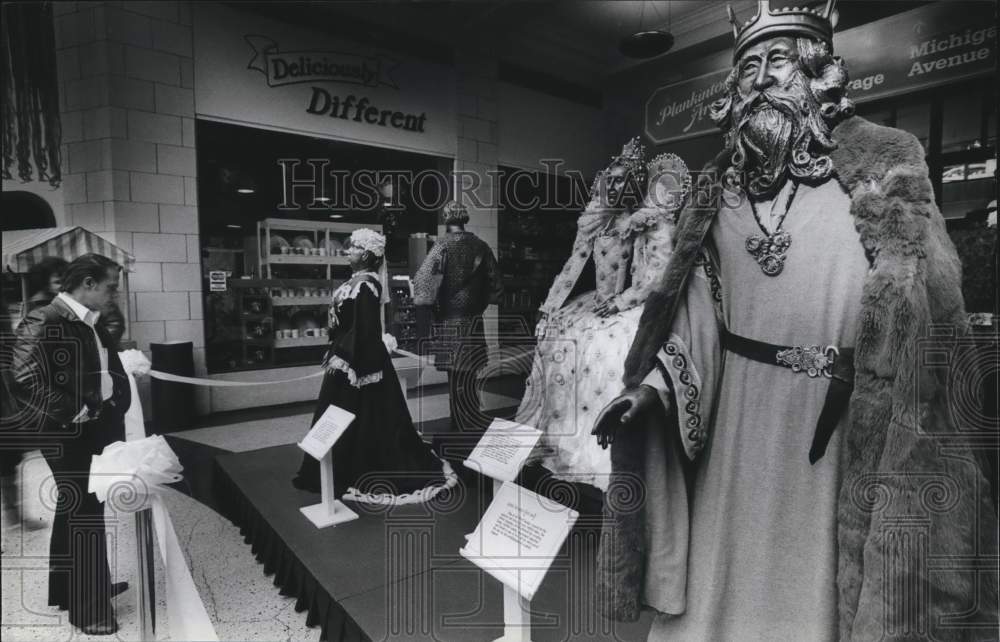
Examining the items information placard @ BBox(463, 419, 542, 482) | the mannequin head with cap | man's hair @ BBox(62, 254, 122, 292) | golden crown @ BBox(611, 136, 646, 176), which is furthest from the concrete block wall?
information placard @ BBox(463, 419, 542, 482)

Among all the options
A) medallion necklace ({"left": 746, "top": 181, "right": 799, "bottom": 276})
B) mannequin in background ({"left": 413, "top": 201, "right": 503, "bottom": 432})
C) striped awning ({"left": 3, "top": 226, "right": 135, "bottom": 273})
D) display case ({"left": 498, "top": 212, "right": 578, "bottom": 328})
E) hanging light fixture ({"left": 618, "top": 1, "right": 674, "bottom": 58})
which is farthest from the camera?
display case ({"left": 498, "top": 212, "right": 578, "bottom": 328})

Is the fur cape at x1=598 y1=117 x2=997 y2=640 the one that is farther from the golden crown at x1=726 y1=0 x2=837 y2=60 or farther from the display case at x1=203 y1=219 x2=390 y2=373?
the display case at x1=203 y1=219 x2=390 y2=373

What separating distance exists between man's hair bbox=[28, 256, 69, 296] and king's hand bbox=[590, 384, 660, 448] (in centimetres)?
207

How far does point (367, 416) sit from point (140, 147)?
12.3ft

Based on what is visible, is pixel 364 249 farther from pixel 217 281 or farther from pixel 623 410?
pixel 217 281

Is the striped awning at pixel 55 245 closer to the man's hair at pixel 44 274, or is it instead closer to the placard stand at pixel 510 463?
the man's hair at pixel 44 274

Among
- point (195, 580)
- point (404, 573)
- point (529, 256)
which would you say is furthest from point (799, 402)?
point (529, 256)

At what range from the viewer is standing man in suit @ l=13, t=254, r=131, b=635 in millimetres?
1812

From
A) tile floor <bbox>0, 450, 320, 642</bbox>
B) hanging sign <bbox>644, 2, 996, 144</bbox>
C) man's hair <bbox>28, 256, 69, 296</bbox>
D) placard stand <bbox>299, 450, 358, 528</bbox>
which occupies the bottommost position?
tile floor <bbox>0, 450, 320, 642</bbox>

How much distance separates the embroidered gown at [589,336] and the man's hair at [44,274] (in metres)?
2.41

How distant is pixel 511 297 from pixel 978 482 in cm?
686

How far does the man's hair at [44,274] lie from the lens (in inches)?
80.5

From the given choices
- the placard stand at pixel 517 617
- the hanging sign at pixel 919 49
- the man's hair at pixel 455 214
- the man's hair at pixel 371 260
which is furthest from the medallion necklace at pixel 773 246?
the hanging sign at pixel 919 49

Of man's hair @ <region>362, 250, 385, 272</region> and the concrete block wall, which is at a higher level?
the concrete block wall
